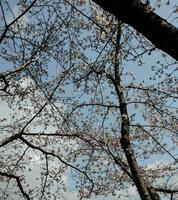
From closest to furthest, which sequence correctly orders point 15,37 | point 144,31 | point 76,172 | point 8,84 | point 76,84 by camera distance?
point 144,31, point 15,37, point 8,84, point 76,84, point 76,172

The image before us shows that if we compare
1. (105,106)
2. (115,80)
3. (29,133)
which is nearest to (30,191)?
(29,133)

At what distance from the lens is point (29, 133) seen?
38.2 feet

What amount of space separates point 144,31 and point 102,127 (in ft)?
30.1

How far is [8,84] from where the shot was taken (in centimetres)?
1128

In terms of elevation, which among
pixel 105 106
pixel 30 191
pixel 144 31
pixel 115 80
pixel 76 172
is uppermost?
pixel 115 80

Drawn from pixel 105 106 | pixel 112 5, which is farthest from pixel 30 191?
pixel 112 5

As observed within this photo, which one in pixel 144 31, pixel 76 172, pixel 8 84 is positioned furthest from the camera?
pixel 76 172

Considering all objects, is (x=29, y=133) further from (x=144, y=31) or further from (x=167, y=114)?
(x=144, y=31)

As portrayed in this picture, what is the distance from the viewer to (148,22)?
3531 mm

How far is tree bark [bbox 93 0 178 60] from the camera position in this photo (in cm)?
346

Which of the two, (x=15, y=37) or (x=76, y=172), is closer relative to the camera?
(x=15, y=37)

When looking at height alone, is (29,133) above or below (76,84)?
below

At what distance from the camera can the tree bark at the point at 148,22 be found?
346cm

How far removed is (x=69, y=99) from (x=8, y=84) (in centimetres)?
224
